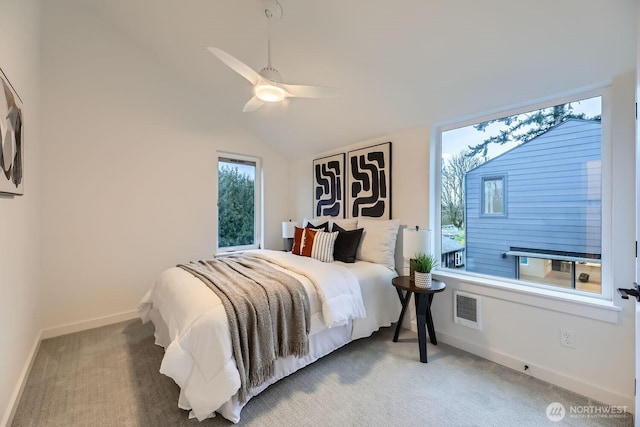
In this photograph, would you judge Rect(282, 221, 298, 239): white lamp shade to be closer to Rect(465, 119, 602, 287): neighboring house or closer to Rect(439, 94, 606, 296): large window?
Rect(439, 94, 606, 296): large window

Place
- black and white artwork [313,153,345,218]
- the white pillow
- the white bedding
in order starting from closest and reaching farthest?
the white bedding → the white pillow → black and white artwork [313,153,345,218]

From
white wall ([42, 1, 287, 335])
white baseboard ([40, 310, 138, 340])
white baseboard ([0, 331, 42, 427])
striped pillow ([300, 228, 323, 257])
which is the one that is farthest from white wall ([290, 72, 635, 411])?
white baseboard ([40, 310, 138, 340])

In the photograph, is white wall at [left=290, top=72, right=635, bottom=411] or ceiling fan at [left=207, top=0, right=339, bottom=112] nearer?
white wall at [left=290, top=72, right=635, bottom=411]

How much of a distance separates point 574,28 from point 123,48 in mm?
4181

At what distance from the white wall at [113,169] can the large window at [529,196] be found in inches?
122

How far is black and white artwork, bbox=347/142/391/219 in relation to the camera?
3.12 metres

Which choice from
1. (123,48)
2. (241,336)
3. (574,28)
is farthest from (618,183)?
(123,48)

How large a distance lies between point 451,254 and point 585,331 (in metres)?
1.11

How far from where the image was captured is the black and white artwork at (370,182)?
3.12 m

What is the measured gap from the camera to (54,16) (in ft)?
8.94

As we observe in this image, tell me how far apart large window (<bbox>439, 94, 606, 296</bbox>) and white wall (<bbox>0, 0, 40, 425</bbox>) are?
3371mm

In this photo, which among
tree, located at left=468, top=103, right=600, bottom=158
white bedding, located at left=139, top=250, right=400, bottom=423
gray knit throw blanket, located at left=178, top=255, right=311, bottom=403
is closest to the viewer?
white bedding, located at left=139, top=250, right=400, bottom=423

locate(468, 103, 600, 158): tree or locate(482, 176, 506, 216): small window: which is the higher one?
locate(468, 103, 600, 158): tree

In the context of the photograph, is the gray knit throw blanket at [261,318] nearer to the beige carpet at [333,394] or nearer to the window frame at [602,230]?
the beige carpet at [333,394]
